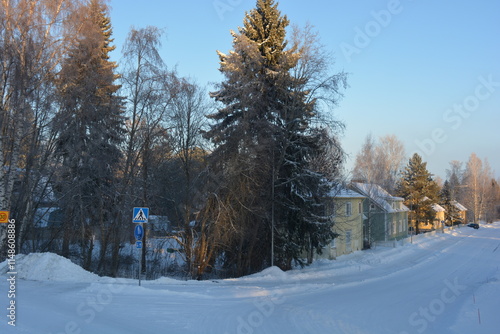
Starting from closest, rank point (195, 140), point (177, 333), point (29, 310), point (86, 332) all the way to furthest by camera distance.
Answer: point (86, 332), point (177, 333), point (29, 310), point (195, 140)

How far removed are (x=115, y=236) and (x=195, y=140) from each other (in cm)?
750

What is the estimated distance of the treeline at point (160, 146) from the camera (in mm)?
20031

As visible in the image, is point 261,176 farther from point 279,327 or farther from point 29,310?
point 29,310

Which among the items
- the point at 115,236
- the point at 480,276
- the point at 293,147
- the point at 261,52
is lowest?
the point at 480,276

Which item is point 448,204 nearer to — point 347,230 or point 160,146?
point 347,230

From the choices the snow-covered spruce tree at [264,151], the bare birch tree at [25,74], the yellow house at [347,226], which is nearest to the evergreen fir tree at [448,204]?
the yellow house at [347,226]

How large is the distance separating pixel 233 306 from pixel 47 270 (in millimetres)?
7116

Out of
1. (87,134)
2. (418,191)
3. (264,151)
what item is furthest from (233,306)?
(418,191)

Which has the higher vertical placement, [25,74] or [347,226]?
[25,74]

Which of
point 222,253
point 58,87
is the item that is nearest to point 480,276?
point 222,253

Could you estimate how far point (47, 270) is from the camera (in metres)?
14.0

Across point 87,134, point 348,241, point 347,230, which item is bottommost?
point 348,241

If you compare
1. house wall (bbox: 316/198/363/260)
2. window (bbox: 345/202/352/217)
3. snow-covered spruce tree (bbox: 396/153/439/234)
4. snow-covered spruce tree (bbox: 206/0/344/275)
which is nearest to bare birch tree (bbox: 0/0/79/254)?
snow-covered spruce tree (bbox: 206/0/344/275)

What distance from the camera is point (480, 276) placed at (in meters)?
22.8
